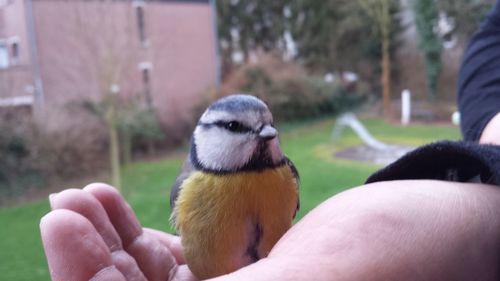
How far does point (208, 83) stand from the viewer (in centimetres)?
1255

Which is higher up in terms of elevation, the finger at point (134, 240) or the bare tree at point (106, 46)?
the bare tree at point (106, 46)

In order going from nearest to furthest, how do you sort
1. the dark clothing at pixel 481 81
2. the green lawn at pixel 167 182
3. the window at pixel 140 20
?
the dark clothing at pixel 481 81
the green lawn at pixel 167 182
the window at pixel 140 20

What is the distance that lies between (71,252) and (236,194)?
16.4 inches

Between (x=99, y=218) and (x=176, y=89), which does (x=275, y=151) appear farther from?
(x=176, y=89)

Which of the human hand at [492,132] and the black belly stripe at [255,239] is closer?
the black belly stripe at [255,239]

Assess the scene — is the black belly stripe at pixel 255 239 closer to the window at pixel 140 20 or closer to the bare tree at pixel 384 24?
the window at pixel 140 20

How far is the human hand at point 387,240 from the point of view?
85 centimetres

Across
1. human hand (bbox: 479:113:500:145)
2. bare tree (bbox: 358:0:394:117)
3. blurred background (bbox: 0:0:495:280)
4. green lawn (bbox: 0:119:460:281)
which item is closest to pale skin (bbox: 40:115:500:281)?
human hand (bbox: 479:113:500:145)

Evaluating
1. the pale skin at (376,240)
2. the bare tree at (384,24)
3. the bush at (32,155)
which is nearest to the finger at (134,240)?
the pale skin at (376,240)

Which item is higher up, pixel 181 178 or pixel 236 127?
pixel 236 127

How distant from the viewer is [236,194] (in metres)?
1.21

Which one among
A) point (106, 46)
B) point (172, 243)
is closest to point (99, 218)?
point (172, 243)

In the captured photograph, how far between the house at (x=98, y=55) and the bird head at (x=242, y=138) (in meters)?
5.33

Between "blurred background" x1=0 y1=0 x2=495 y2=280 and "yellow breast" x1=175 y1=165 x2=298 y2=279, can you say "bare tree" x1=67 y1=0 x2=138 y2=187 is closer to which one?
"blurred background" x1=0 y1=0 x2=495 y2=280
